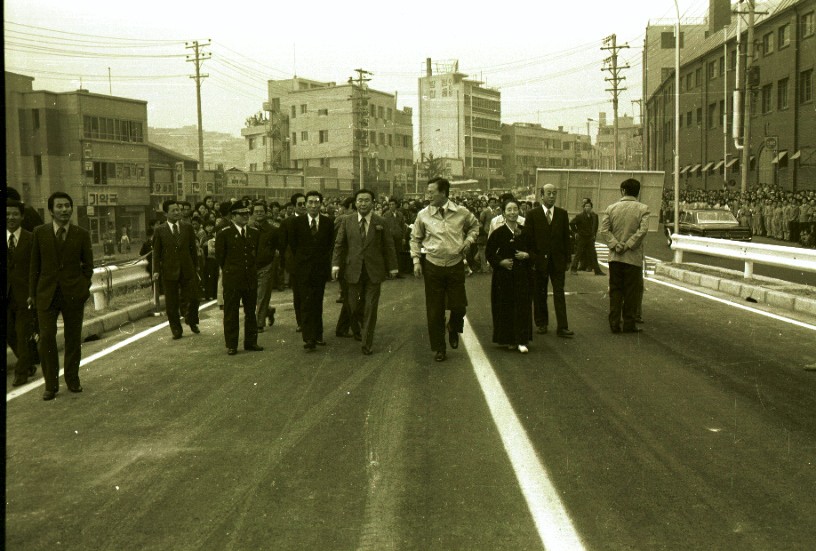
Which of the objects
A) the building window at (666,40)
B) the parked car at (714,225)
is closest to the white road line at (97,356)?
the parked car at (714,225)

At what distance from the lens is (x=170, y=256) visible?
39.8 ft

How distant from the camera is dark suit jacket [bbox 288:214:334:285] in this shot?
35.4 feet

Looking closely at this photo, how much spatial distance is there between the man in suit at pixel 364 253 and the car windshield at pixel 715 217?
84.4 ft

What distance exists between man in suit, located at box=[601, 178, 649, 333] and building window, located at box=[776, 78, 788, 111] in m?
40.3

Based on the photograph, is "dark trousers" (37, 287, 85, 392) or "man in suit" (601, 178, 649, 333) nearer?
"dark trousers" (37, 287, 85, 392)

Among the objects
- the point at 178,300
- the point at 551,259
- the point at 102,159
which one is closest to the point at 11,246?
the point at 178,300

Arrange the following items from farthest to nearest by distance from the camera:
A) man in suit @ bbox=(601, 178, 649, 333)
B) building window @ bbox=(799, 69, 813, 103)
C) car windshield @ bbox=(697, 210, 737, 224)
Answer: building window @ bbox=(799, 69, 813, 103) → car windshield @ bbox=(697, 210, 737, 224) → man in suit @ bbox=(601, 178, 649, 333)

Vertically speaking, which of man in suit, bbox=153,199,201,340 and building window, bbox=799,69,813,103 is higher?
building window, bbox=799,69,813,103

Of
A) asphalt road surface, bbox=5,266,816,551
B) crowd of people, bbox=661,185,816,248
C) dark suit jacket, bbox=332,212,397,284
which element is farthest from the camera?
crowd of people, bbox=661,185,816,248

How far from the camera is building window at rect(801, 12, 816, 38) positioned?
43322 mm

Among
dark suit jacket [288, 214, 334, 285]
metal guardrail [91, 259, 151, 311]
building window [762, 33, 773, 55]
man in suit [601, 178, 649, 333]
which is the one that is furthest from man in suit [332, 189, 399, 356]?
building window [762, 33, 773, 55]

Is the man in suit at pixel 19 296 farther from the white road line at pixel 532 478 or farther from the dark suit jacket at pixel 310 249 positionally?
the white road line at pixel 532 478

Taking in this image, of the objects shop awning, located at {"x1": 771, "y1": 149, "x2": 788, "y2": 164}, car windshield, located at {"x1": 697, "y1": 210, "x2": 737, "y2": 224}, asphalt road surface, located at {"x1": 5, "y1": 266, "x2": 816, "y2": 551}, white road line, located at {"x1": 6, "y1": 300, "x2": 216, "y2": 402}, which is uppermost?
shop awning, located at {"x1": 771, "y1": 149, "x2": 788, "y2": 164}

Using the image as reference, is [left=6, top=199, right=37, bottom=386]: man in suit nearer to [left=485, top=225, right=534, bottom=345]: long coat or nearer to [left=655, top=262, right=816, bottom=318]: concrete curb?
[left=485, top=225, right=534, bottom=345]: long coat
